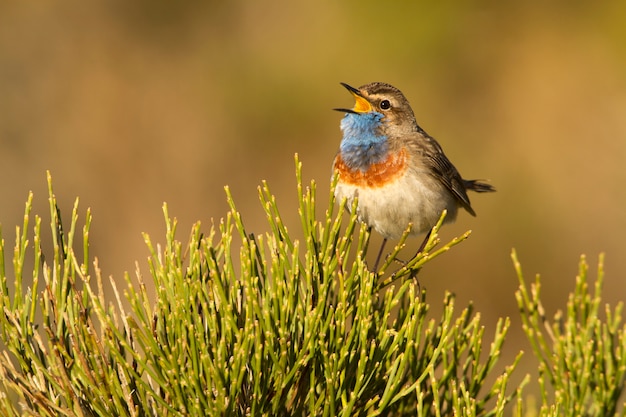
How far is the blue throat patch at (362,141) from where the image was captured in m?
4.52

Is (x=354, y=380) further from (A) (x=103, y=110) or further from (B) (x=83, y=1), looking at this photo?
(B) (x=83, y=1)

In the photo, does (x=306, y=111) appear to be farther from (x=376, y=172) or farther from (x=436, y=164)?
(x=376, y=172)

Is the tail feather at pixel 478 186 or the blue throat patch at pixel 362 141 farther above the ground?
the blue throat patch at pixel 362 141

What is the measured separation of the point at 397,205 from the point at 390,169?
0.24 meters

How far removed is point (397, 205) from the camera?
4461mm

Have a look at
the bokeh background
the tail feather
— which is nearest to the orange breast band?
the tail feather

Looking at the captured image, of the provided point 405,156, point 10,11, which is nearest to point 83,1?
point 10,11

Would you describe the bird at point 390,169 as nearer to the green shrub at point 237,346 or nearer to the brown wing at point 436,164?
the brown wing at point 436,164

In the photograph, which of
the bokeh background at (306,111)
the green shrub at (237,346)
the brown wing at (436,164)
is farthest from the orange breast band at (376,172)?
the bokeh background at (306,111)

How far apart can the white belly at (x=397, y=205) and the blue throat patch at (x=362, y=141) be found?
0.51ft

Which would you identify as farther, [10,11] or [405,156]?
[10,11]

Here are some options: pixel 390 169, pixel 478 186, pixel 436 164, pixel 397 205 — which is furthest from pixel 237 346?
pixel 478 186

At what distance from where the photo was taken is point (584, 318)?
2803mm

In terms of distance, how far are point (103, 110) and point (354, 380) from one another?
236 inches
